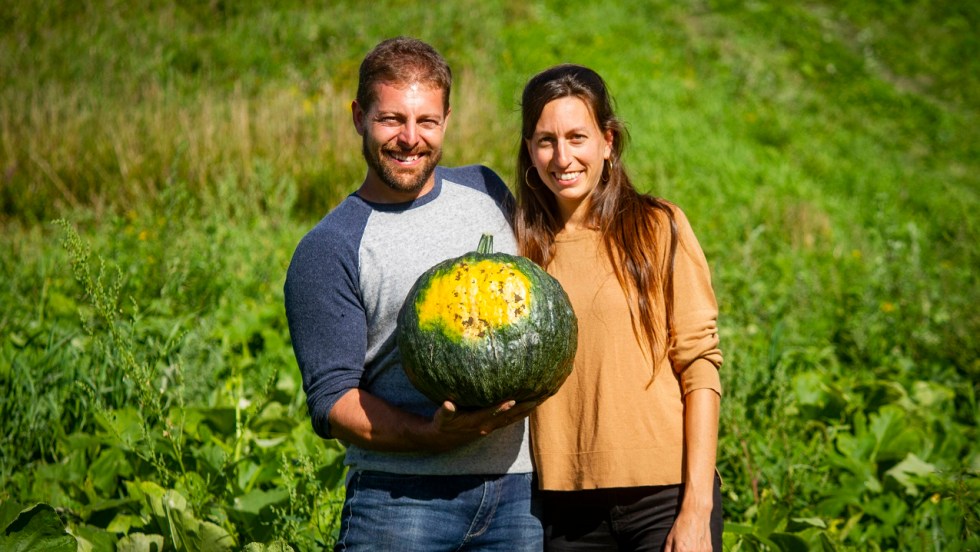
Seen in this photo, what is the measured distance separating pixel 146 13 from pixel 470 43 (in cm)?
544

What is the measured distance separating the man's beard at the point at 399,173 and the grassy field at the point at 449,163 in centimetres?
71

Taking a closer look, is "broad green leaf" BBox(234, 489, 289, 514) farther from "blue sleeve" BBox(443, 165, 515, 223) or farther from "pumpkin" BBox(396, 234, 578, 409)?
"blue sleeve" BBox(443, 165, 515, 223)

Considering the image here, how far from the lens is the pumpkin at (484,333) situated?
1.92 m

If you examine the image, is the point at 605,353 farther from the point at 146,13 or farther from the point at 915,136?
the point at 146,13

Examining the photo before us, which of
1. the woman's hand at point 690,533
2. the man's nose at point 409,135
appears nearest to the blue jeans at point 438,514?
the woman's hand at point 690,533

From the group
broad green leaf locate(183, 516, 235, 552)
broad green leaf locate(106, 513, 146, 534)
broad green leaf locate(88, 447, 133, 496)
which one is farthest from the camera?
broad green leaf locate(88, 447, 133, 496)

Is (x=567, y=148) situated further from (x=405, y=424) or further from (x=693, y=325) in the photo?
(x=405, y=424)

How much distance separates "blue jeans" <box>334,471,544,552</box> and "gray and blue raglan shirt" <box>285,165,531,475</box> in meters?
0.04

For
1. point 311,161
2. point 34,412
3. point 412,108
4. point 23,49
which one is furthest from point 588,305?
point 23,49

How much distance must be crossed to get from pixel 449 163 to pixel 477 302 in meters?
6.11

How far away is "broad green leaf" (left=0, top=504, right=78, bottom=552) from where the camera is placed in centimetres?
223

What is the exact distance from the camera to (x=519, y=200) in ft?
8.20

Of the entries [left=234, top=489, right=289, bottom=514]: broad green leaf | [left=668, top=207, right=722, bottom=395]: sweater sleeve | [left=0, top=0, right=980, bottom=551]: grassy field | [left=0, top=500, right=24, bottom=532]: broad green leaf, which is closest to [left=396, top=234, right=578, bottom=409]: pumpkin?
[left=668, top=207, right=722, bottom=395]: sweater sleeve

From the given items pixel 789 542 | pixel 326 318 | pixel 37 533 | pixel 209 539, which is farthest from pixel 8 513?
pixel 789 542
